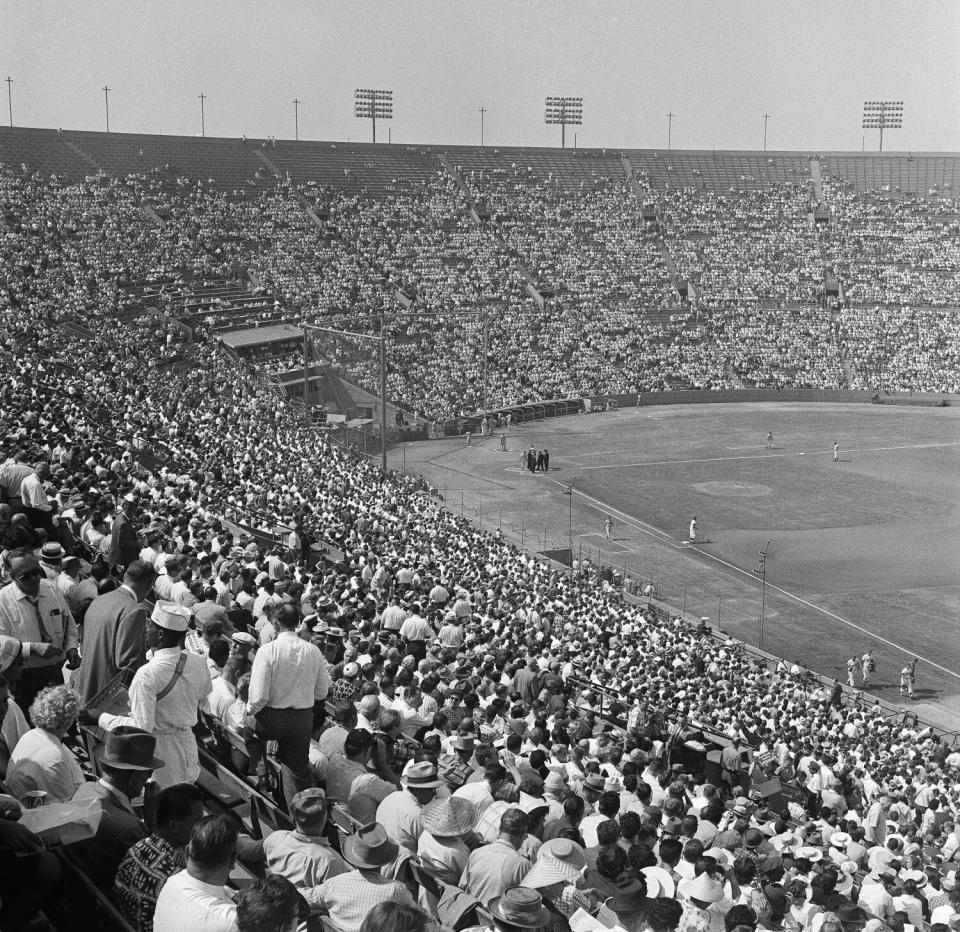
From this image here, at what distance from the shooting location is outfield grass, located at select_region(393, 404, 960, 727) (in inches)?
1417

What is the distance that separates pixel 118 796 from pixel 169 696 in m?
0.95

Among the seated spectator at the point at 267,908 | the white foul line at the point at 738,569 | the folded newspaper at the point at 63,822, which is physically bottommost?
the white foul line at the point at 738,569

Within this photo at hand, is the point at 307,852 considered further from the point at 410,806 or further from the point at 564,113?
the point at 564,113

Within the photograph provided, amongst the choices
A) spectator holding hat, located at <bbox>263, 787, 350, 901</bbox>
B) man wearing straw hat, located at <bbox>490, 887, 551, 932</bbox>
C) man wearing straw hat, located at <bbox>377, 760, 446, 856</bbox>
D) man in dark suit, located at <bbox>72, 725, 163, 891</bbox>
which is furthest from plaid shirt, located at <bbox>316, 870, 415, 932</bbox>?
man wearing straw hat, located at <bbox>377, 760, 446, 856</bbox>

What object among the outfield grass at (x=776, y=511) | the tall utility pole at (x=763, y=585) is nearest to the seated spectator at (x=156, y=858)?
the outfield grass at (x=776, y=511)

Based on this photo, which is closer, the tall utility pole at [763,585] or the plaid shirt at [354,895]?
the plaid shirt at [354,895]

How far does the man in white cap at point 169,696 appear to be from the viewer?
7.63 meters

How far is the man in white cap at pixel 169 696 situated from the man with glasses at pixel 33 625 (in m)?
1.29

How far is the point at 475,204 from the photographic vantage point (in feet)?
307

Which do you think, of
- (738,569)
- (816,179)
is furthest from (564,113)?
(738,569)

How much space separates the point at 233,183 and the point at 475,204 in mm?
19777

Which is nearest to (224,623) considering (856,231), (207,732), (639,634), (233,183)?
(207,732)

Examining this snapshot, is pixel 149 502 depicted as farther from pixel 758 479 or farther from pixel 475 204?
pixel 475 204

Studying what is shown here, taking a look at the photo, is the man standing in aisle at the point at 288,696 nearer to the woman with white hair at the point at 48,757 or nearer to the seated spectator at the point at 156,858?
the woman with white hair at the point at 48,757
